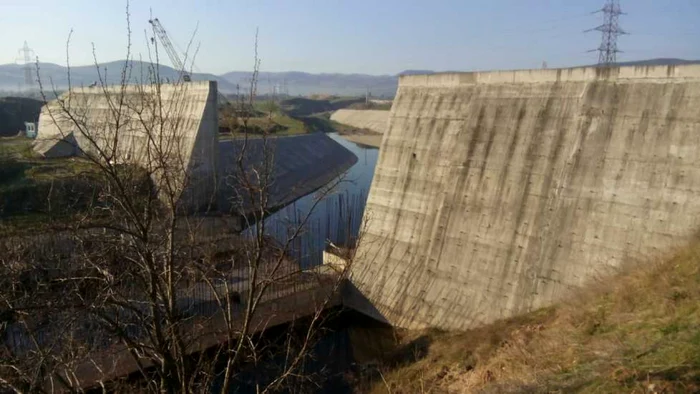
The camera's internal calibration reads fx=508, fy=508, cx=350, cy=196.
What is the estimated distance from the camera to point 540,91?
46.3ft

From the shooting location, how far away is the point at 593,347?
7613 mm

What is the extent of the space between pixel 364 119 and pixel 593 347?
3172 inches

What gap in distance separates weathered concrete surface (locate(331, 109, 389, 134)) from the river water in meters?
30.0

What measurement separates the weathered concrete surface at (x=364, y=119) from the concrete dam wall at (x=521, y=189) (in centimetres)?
6178

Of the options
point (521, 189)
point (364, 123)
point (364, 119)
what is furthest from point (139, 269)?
point (364, 119)

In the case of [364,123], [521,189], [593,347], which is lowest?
[364,123]

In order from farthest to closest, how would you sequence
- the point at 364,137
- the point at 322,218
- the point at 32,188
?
the point at 364,137 → the point at 322,218 → the point at 32,188

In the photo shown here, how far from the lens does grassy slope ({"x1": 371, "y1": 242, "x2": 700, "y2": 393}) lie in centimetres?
589

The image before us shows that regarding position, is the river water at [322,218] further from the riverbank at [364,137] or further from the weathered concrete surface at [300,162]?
the riverbank at [364,137]

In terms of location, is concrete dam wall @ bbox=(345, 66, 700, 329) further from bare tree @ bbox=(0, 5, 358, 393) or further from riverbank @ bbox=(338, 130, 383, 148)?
riverbank @ bbox=(338, 130, 383, 148)

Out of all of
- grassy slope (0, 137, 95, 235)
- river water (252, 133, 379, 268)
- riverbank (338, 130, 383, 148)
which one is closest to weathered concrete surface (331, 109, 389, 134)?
riverbank (338, 130, 383, 148)

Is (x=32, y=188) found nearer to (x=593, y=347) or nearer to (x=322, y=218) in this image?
(x=322, y=218)

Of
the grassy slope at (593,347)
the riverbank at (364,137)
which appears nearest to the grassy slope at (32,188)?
the grassy slope at (593,347)

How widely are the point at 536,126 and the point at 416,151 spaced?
157 inches
